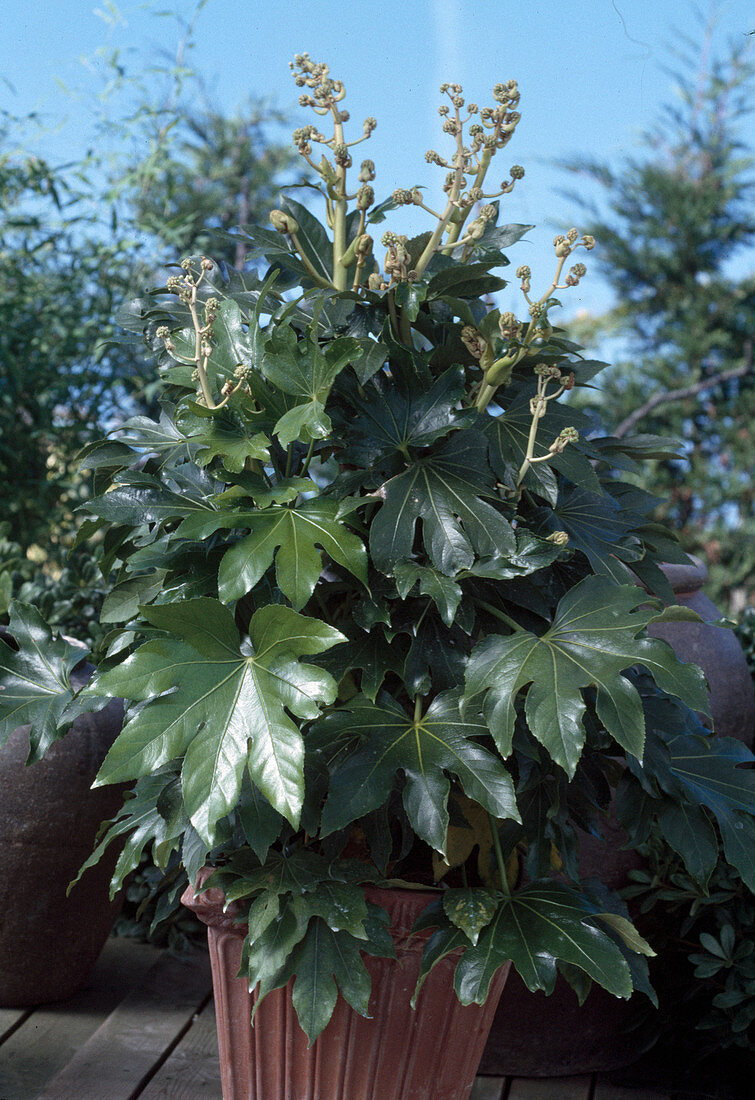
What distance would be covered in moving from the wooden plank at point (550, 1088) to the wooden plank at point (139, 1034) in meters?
0.56

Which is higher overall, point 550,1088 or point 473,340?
point 473,340

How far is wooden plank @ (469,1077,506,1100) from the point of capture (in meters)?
1.46

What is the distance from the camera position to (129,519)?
3.43ft

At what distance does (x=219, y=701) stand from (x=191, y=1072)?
0.86m

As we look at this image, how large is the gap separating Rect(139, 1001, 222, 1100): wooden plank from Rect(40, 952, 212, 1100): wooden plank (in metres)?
0.02

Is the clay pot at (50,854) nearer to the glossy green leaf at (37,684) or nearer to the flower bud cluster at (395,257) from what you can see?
the glossy green leaf at (37,684)

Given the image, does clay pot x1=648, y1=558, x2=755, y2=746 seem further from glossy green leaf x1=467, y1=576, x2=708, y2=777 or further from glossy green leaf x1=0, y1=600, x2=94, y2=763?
glossy green leaf x1=0, y1=600, x2=94, y2=763

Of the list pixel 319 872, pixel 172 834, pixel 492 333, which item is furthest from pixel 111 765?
pixel 492 333

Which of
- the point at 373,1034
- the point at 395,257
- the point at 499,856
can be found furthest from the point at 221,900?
the point at 395,257

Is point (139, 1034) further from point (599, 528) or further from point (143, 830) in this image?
point (599, 528)

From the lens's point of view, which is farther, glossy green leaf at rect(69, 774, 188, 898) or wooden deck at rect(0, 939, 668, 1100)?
wooden deck at rect(0, 939, 668, 1100)

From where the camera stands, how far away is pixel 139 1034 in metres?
1.58

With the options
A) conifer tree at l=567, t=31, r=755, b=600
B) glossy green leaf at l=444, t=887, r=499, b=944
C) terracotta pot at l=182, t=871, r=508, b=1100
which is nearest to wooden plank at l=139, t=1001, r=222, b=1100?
terracotta pot at l=182, t=871, r=508, b=1100

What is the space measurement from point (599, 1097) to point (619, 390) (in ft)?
13.9
